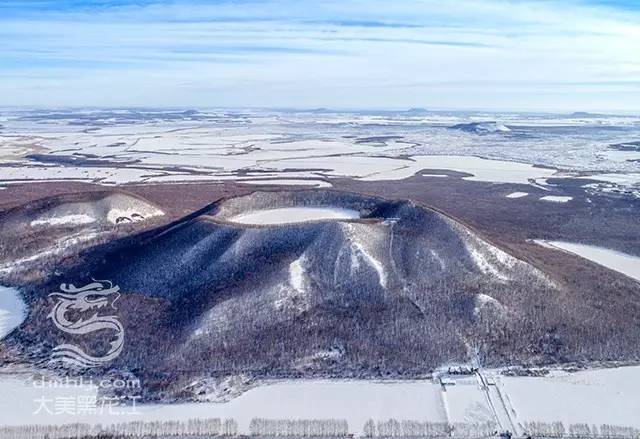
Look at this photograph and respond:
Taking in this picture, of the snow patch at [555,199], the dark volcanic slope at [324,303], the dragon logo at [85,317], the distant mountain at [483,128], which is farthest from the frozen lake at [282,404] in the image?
the distant mountain at [483,128]

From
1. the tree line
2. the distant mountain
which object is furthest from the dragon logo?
the distant mountain

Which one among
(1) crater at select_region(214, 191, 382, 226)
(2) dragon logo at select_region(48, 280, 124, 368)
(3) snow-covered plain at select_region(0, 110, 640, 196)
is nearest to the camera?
(2) dragon logo at select_region(48, 280, 124, 368)

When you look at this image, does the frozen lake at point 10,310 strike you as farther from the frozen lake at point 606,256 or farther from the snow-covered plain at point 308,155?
the snow-covered plain at point 308,155

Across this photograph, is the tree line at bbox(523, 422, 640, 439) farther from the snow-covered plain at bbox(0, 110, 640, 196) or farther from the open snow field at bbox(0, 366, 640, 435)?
the snow-covered plain at bbox(0, 110, 640, 196)

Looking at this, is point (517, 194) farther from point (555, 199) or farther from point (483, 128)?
point (483, 128)

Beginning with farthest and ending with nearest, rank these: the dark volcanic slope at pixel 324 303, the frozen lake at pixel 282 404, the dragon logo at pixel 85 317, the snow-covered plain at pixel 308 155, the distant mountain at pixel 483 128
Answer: the distant mountain at pixel 483 128, the snow-covered plain at pixel 308 155, the dragon logo at pixel 85 317, the dark volcanic slope at pixel 324 303, the frozen lake at pixel 282 404

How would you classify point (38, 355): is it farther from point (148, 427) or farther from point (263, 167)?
point (263, 167)
